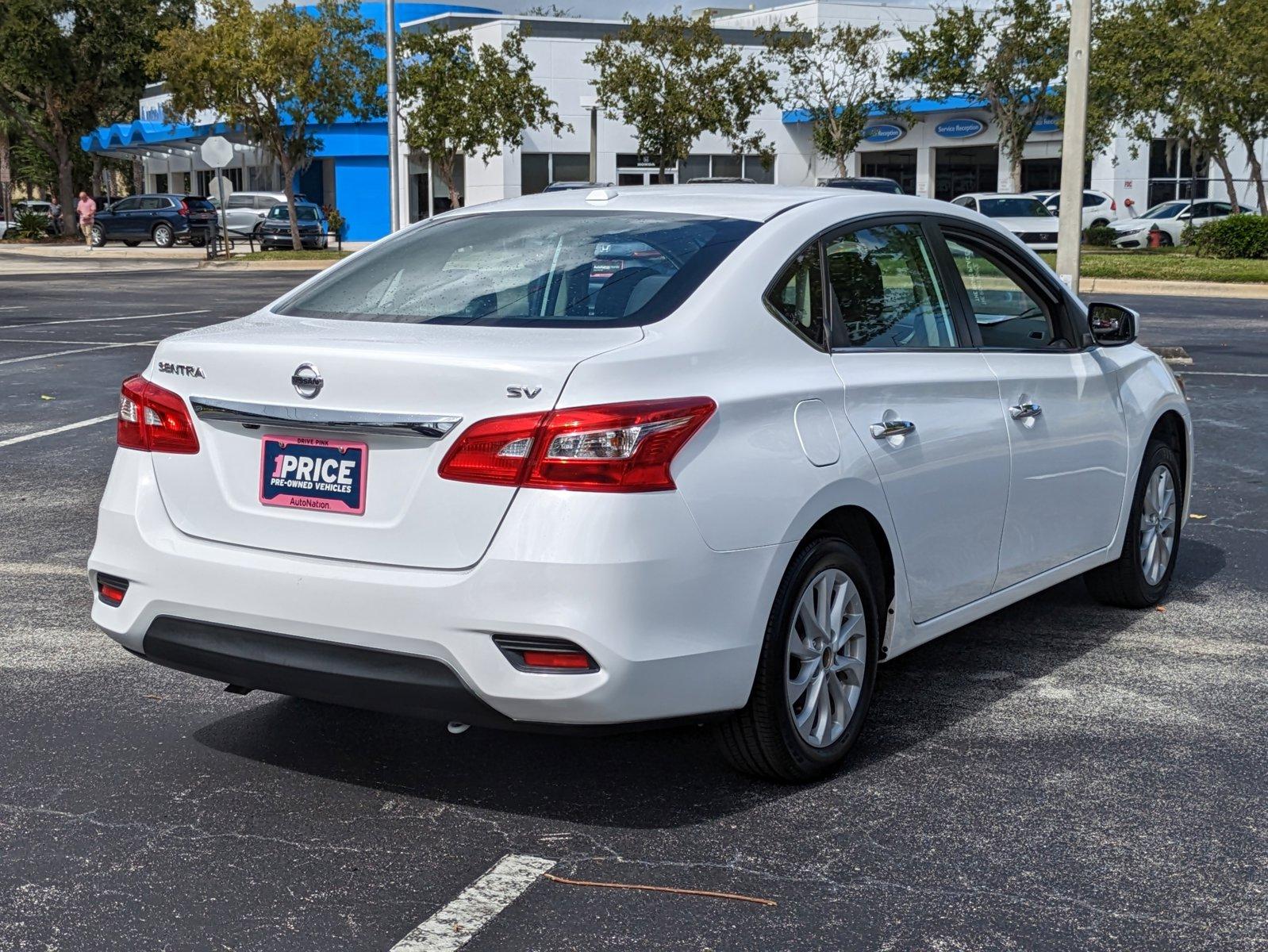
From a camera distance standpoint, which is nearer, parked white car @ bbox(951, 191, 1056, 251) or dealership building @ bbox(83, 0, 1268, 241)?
parked white car @ bbox(951, 191, 1056, 251)

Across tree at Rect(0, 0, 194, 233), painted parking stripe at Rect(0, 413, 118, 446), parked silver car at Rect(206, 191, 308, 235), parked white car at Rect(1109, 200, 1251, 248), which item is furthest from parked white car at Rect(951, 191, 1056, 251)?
tree at Rect(0, 0, 194, 233)

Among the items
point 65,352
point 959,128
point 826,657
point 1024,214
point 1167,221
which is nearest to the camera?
point 826,657

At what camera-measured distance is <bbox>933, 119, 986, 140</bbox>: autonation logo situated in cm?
5494

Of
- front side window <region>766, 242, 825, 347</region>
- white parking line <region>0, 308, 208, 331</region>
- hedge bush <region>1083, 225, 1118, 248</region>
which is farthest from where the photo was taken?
hedge bush <region>1083, 225, 1118, 248</region>

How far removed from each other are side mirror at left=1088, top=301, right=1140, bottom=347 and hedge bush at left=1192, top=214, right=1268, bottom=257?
28978 mm

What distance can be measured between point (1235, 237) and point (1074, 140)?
20927 millimetres

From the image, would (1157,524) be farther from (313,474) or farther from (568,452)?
(313,474)

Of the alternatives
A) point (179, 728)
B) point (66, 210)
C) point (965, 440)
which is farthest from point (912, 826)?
point (66, 210)

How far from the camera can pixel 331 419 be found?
3.98m

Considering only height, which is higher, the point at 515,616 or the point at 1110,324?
the point at 1110,324

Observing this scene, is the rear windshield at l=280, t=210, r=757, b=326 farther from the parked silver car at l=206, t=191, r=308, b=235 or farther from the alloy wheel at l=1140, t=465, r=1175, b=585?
the parked silver car at l=206, t=191, r=308, b=235

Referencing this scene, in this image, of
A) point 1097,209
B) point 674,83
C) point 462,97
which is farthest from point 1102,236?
point 462,97

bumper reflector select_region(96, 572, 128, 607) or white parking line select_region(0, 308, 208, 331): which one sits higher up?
bumper reflector select_region(96, 572, 128, 607)

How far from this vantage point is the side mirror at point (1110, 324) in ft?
20.0
